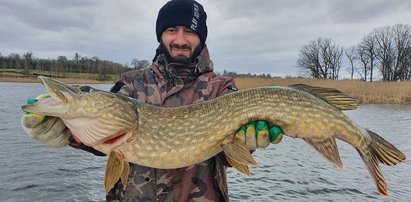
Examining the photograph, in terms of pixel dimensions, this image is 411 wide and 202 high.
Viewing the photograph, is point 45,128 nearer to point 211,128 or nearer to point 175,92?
point 175,92

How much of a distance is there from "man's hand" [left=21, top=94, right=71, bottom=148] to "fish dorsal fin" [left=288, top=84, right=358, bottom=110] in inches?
58.6

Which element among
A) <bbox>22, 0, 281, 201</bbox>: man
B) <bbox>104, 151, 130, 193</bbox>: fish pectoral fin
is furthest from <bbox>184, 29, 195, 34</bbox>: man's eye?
<bbox>104, 151, 130, 193</bbox>: fish pectoral fin

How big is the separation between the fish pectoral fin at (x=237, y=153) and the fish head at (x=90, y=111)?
22.8 inches

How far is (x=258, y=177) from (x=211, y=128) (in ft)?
15.1

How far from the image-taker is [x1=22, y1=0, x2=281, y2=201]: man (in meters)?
2.32

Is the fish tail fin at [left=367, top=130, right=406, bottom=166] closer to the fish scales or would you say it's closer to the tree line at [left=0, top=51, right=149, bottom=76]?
Answer: the fish scales

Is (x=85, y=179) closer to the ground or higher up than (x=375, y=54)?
closer to the ground

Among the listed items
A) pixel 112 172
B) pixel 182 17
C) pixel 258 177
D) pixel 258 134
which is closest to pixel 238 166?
pixel 258 134

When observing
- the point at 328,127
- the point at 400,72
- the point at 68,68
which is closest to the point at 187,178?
the point at 328,127

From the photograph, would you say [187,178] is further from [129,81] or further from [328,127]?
[328,127]

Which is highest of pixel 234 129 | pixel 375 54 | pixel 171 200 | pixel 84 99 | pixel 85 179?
pixel 375 54

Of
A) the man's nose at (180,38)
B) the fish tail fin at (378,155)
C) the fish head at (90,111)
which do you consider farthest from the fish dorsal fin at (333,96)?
the fish head at (90,111)

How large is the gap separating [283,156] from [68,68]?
6322cm

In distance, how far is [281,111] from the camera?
2.35 metres
